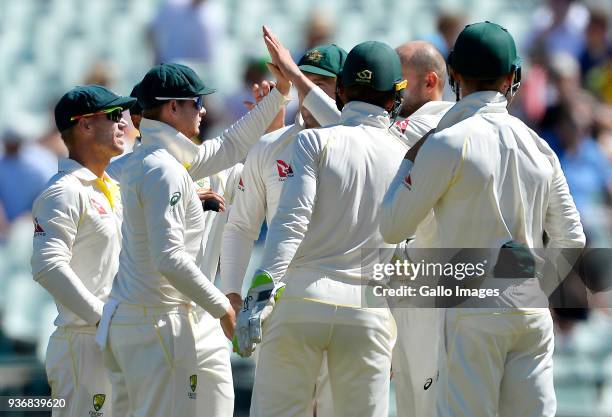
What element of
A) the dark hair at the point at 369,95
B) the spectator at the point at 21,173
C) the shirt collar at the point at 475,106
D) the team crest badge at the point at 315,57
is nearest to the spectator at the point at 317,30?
the spectator at the point at 21,173

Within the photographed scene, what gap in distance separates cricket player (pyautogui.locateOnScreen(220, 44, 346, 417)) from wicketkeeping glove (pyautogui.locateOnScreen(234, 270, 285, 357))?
1.00m

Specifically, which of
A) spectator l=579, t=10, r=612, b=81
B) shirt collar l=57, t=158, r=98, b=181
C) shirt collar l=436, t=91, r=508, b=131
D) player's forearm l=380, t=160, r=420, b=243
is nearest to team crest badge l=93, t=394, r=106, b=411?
shirt collar l=57, t=158, r=98, b=181

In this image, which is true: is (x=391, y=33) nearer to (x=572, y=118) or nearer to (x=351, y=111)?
(x=572, y=118)

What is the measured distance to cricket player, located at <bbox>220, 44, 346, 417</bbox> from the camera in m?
5.63

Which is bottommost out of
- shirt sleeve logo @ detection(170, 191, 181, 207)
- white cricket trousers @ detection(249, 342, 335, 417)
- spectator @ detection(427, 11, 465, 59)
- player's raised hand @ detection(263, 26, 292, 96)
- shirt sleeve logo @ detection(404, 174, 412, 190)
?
white cricket trousers @ detection(249, 342, 335, 417)

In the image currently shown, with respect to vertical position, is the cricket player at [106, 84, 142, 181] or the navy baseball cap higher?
the navy baseball cap

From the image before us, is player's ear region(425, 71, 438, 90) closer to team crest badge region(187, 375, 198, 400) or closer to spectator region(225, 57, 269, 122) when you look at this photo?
team crest badge region(187, 375, 198, 400)

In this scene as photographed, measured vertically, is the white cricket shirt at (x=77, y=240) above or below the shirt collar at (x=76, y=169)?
below

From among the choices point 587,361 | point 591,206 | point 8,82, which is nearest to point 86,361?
point 587,361

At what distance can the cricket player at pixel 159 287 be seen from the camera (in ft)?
16.3

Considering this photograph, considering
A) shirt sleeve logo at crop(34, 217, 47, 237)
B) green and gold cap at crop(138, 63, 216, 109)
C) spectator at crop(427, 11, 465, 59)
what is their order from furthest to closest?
spectator at crop(427, 11, 465, 59) → shirt sleeve logo at crop(34, 217, 47, 237) → green and gold cap at crop(138, 63, 216, 109)

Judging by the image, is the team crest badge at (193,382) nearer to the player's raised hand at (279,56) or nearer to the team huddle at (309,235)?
the team huddle at (309,235)

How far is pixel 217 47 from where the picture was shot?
11008 millimetres

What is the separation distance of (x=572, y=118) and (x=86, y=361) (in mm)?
6069
